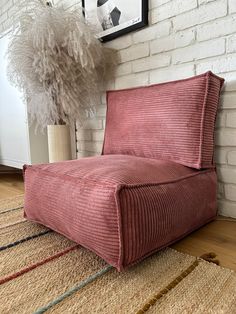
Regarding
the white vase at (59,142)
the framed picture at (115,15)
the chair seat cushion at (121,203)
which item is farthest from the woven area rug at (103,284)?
the framed picture at (115,15)

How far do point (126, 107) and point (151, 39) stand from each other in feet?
1.25

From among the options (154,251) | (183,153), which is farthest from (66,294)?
(183,153)

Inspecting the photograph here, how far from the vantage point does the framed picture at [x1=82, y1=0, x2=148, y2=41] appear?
1.27m

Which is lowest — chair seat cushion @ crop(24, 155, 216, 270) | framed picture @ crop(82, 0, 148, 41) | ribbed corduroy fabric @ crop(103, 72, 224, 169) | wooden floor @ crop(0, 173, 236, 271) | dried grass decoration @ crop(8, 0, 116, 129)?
wooden floor @ crop(0, 173, 236, 271)

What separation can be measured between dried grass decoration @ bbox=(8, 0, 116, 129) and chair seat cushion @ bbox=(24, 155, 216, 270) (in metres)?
0.54

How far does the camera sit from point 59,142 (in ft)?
4.81

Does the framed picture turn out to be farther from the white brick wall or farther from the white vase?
the white vase

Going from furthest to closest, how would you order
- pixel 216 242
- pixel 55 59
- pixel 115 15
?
1. pixel 115 15
2. pixel 55 59
3. pixel 216 242

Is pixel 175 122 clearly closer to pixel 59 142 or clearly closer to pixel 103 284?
pixel 103 284

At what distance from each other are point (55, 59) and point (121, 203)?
0.94 meters

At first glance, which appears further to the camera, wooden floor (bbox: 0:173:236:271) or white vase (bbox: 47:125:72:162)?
white vase (bbox: 47:125:72:162)

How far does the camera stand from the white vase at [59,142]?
1.46 m

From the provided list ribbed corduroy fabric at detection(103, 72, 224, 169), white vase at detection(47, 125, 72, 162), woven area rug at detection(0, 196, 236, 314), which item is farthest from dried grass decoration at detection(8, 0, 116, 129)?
woven area rug at detection(0, 196, 236, 314)

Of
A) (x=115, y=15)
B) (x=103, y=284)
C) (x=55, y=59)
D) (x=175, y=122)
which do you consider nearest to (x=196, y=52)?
(x=175, y=122)
